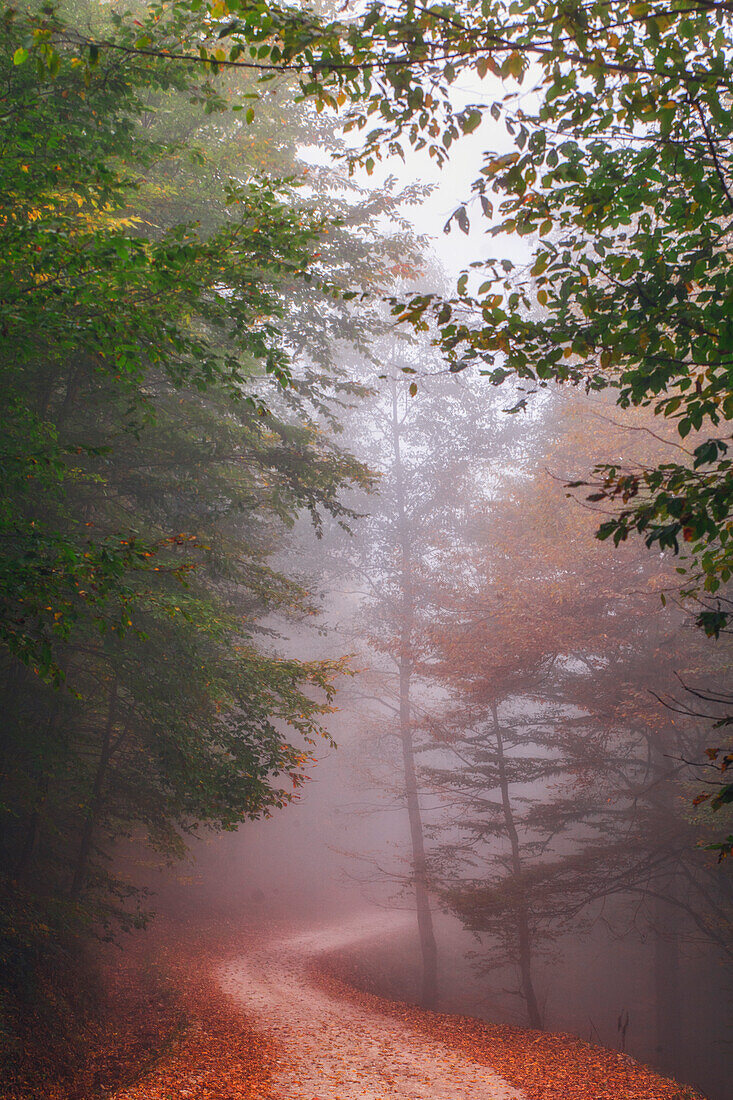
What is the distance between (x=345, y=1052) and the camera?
778 centimetres

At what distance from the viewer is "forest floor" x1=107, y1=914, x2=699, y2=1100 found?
6484 millimetres

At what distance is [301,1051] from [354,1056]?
646 millimetres

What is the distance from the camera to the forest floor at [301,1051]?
6309 millimetres

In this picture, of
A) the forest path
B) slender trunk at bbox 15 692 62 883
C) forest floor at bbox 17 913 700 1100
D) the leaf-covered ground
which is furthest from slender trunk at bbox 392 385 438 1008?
slender trunk at bbox 15 692 62 883

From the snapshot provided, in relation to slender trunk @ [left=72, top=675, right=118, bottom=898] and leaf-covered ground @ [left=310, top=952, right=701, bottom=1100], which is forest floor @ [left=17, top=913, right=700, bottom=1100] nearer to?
leaf-covered ground @ [left=310, top=952, right=701, bottom=1100]

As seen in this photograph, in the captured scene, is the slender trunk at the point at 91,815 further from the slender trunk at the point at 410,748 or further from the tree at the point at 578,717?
the slender trunk at the point at 410,748

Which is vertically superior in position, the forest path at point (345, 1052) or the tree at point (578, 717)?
the tree at point (578, 717)

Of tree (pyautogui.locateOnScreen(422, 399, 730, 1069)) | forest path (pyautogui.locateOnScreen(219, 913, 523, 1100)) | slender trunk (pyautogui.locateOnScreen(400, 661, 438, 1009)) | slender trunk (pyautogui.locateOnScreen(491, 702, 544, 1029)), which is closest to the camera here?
forest path (pyautogui.locateOnScreen(219, 913, 523, 1100))

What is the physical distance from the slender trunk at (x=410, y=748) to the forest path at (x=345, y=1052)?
2.97 metres

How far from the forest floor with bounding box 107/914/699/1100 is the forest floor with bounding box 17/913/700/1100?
19mm

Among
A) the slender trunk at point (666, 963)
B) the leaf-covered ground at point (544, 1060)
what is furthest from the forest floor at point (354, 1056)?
the slender trunk at point (666, 963)

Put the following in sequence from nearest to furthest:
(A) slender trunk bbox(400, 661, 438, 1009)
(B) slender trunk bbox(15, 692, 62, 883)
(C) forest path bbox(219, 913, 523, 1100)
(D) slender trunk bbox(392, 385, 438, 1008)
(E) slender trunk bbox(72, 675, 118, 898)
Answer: (C) forest path bbox(219, 913, 523, 1100) → (B) slender trunk bbox(15, 692, 62, 883) → (E) slender trunk bbox(72, 675, 118, 898) → (A) slender trunk bbox(400, 661, 438, 1009) → (D) slender trunk bbox(392, 385, 438, 1008)

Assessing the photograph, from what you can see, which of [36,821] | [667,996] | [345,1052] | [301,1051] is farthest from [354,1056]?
[667,996]

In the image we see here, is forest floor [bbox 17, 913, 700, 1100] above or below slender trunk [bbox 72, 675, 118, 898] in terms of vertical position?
below
